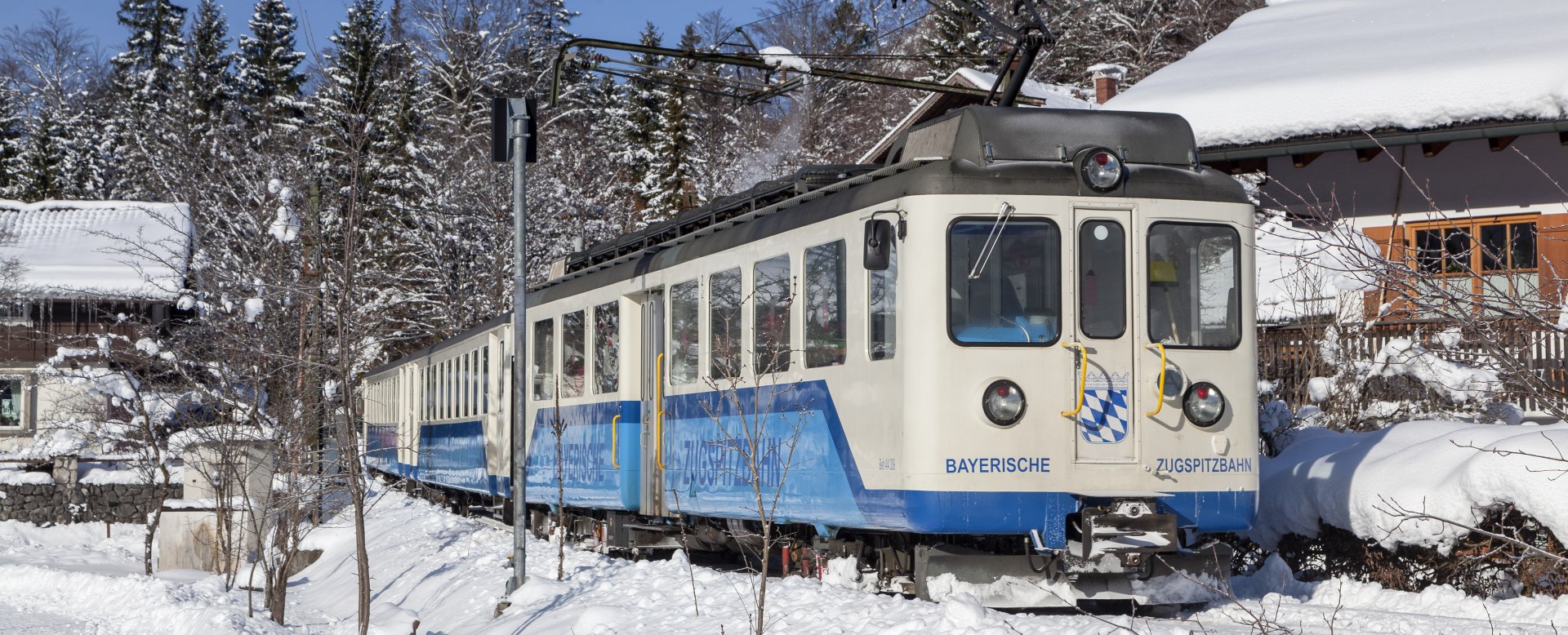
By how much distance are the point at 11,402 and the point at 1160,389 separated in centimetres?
4186

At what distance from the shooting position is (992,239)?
884 centimetres

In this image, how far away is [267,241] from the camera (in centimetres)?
2000

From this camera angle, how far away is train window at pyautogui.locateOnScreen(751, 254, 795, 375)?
1015cm

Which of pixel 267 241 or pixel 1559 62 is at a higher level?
pixel 1559 62

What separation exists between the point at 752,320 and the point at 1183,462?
116 inches

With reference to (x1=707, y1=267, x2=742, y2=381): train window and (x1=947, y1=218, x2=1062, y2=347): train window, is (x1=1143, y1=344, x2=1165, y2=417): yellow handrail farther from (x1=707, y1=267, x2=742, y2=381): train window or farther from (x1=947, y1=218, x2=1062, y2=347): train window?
(x1=707, y1=267, x2=742, y2=381): train window

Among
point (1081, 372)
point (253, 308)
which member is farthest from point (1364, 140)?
point (253, 308)

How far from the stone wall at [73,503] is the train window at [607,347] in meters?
24.5

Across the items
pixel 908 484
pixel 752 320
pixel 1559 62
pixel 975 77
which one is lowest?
pixel 908 484

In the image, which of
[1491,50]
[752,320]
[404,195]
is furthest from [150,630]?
[404,195]

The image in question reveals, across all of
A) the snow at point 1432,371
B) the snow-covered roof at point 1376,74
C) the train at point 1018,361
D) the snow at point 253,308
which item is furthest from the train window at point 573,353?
the snow-covered roof at point 1376,74

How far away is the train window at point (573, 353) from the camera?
14.2m

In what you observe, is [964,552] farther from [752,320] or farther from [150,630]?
[150,630]

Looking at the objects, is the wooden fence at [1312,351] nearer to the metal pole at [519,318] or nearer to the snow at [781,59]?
the snow at [781,59]
